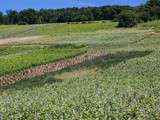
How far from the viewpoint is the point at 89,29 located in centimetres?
10794

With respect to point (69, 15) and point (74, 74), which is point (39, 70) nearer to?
point (74, 74)

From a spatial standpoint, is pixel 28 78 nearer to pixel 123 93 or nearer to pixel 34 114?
pixel 123 93

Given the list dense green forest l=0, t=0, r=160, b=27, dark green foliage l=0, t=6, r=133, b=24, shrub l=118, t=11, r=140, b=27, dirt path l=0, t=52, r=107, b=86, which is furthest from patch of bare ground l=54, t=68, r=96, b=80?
dark green foliage l=0, t=6, r=133, b=24

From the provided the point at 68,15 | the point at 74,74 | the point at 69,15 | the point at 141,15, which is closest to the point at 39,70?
the point at 74,74

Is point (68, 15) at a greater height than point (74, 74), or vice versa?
point (74, 74)

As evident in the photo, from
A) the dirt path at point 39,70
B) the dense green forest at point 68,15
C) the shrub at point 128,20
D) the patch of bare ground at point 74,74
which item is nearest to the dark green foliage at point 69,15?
the dense green forest at point 68,15

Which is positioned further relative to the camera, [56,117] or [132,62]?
[132,62]

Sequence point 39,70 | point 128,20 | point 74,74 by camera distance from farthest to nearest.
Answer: point 128,20 < point 39,70 < point 74,74

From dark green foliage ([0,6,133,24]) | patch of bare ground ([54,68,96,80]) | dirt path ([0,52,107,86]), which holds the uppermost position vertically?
patch of bare ground ([54,68,96,80])

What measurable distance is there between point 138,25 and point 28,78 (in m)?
76.7

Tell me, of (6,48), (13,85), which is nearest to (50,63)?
(13,85)

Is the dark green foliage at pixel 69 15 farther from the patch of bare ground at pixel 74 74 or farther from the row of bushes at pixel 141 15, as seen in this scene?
the patch of bare ground at pixel 74 74

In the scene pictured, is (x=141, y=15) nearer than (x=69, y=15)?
Yes

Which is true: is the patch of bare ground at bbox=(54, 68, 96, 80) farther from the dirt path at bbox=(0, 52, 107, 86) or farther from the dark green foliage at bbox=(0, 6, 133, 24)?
the dark green foliage at bbox=(0, 6, 133, 24)
